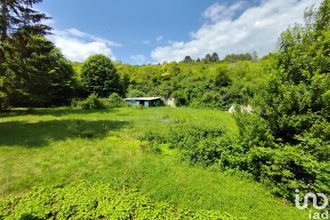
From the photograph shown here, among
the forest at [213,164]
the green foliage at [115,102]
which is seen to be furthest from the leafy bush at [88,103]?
the forest at [213,164]

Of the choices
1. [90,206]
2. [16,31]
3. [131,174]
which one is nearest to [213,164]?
[131,174]

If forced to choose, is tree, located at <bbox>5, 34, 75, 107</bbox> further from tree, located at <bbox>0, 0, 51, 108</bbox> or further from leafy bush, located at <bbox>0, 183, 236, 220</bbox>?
leafy bush, located at <bbox>0, 183, 236, 220</bbox>

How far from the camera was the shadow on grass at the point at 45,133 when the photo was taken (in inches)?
296

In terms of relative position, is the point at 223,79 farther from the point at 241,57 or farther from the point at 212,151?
the point at 241,57

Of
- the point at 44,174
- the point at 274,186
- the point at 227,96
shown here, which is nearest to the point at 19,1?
the point at 44,174

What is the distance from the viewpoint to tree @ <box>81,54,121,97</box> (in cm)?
2617

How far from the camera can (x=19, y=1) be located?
29.7 ft

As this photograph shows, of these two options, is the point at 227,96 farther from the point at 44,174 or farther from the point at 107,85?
the point at 44,174

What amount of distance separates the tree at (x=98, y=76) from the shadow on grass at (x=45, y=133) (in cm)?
1648

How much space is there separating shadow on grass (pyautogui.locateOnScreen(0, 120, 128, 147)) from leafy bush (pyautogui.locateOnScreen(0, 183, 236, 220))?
3.78 metres

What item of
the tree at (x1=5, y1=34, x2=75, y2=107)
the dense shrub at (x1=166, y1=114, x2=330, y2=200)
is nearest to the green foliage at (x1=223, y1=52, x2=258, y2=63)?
the tree at (x1=5, y1=34, x2=75, y2=107)

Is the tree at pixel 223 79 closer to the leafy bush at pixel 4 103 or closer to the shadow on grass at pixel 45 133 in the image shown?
the shadow on grass at pixel 45 133

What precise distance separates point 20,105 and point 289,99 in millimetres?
22677

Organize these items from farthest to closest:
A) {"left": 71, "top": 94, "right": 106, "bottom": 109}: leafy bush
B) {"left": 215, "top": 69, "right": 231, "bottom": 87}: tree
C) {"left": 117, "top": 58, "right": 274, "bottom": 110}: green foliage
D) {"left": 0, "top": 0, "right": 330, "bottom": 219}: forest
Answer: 1. {"left": 215, "top": 69, "right": 231, "bottom": 87}: tree
2. {"left": 117, "top": 58, "right": 274, "bottom": 110}: green foliage
3. {"left": 71, "top": 94, "right": 106, "bottom": 109}: leafy bush
4. {"left": 0, "top": 0, "right": 330, "bottom": 219}: forest
